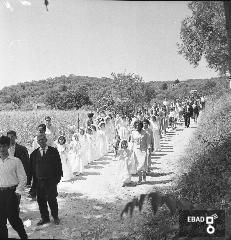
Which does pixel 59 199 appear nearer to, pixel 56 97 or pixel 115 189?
pixel 115 189

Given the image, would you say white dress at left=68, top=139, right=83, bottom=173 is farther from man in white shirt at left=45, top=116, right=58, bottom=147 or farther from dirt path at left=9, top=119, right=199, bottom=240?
man in white shirt at left=45, top=116, right=58, bottom=147

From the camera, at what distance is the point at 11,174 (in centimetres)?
673

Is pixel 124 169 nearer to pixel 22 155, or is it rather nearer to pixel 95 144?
pixel 22 155

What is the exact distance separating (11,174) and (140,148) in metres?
5.95

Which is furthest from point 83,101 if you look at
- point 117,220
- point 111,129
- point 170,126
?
point 117,220

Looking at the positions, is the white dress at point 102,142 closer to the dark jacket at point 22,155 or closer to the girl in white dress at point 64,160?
the girl in white dress at point 64,160

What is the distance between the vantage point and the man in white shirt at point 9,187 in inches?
261

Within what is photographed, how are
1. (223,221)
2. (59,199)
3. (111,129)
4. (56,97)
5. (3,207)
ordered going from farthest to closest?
(56,97), (111,129), (59,199), (3,207), (223,221)

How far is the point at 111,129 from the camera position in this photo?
19.5 m

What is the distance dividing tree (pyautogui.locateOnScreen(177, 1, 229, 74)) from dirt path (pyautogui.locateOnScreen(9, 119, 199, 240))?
8300 millimetres

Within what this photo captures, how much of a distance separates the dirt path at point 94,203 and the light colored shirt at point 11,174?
4.75 ft

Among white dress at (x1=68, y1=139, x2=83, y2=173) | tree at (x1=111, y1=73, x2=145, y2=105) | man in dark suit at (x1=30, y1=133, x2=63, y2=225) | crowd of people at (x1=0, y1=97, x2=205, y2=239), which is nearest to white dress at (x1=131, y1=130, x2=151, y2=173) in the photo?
crowd of people at (x1=0, y1=97, x2=205, y2=239)

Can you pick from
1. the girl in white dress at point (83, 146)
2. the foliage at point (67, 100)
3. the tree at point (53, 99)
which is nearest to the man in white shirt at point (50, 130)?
the girl in white dress at point (83, 146)

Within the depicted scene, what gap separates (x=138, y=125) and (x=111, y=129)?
7580 millimetres
